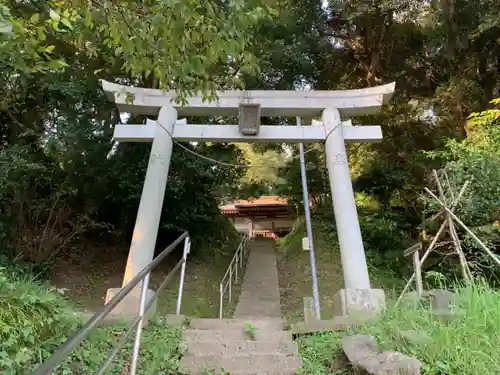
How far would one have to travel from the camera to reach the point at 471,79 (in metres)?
8.61

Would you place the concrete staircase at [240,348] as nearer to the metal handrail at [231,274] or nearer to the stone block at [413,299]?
the stone block at [413,299]

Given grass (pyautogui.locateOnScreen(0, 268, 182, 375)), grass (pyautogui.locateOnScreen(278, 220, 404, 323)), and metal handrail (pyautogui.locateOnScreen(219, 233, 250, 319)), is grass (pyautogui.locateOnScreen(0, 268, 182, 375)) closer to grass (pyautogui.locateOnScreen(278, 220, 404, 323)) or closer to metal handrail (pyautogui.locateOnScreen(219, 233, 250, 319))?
grass (pyautogui.locateOnScreen(278, 220, 404, 323))

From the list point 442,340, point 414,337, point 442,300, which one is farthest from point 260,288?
point 442,340

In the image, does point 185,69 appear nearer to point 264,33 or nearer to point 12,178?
point 12,178

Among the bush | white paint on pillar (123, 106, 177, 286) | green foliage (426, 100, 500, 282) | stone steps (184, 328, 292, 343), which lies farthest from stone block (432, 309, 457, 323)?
green foliage (426, 100, 500, 282)

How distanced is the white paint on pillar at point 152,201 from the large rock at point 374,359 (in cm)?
266

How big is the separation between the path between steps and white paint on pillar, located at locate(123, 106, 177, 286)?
8.86ft

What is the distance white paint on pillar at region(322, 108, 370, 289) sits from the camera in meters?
5.11

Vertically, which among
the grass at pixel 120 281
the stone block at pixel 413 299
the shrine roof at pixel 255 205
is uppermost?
the shrine roof at pixel 255 205

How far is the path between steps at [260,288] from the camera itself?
7480mm

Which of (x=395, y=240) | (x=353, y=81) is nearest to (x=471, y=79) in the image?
(x=353, y=81)

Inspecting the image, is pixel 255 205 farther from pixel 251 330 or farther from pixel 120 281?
pixel 251 330

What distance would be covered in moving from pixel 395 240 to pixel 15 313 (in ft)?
28.3

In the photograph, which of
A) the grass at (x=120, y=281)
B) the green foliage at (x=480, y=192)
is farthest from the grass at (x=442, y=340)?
the grass at (x=120, y=281)
